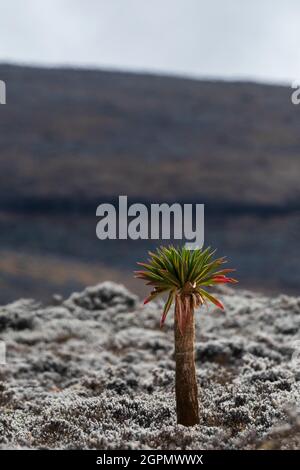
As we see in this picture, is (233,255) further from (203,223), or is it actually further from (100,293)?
(100,293)

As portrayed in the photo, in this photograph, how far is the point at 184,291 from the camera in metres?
13.9

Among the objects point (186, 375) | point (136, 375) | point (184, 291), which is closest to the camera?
point (184, 291)

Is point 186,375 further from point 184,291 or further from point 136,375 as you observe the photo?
point 136,375

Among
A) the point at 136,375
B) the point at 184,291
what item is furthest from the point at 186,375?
the point at 136,375

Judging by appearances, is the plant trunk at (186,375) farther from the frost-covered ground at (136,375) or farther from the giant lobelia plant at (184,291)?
the frost-covered ground at (136,375)

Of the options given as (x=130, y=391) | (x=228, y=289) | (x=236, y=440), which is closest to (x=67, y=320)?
(x=228, y=289)

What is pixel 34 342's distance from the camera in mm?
31359

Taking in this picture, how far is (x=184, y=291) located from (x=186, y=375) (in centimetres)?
156

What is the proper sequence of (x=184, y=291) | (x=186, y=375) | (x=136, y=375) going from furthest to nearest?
(x=136, y=375) < (x=186, y=375) < (x=184, y=291)

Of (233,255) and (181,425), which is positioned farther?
(233,255)

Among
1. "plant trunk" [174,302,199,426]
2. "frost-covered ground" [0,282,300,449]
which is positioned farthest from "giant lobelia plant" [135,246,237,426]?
"frost-covered ground" [0,282,300,449]

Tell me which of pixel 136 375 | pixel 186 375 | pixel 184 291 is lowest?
pixel 186 375

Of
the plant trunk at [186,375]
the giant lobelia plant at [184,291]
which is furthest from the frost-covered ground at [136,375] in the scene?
the giant lobelia plant at [184,291]

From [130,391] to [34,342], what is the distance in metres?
11.3
